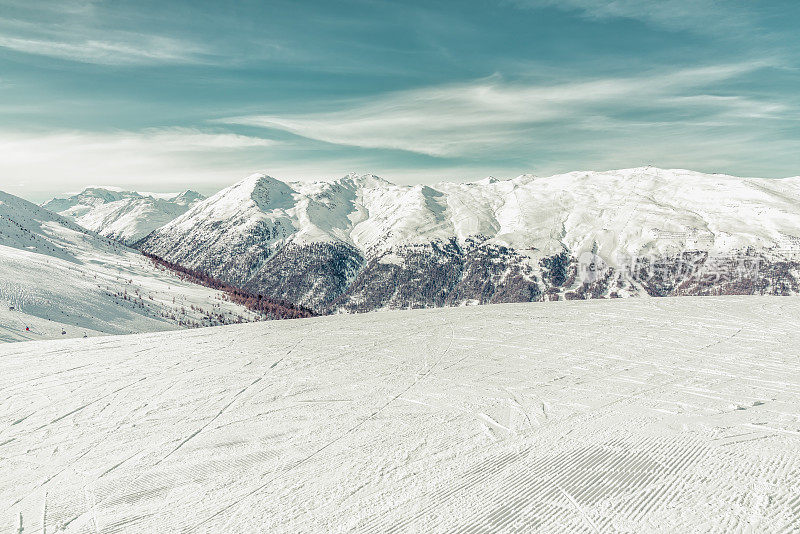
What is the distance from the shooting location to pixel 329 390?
1246 cm

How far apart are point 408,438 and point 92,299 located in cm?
3983

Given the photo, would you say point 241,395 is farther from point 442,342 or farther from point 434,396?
point 442,342

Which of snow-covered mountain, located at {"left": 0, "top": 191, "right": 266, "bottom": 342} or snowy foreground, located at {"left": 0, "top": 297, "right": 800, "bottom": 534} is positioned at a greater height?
snowy foreground, located at {"left": 0, "top": 297, "right": 800, "bottom": 534}

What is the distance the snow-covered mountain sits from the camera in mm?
29719

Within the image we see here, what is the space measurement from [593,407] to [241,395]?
10122mm

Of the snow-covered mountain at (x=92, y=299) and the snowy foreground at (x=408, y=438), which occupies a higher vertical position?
the snowy foreground at (x=408, y=438)

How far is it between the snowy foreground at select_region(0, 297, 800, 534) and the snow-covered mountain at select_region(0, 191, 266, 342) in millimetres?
14625

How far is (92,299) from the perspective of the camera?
3684 centimetres

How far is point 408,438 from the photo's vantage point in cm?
893

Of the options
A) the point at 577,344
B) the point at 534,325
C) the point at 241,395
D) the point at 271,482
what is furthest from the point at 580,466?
the point at 534,325

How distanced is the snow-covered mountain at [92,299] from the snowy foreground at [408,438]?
14.6 m

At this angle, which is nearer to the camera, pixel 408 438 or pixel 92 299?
pixel 408 438

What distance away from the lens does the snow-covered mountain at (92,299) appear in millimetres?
29719

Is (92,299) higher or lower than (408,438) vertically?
lower
